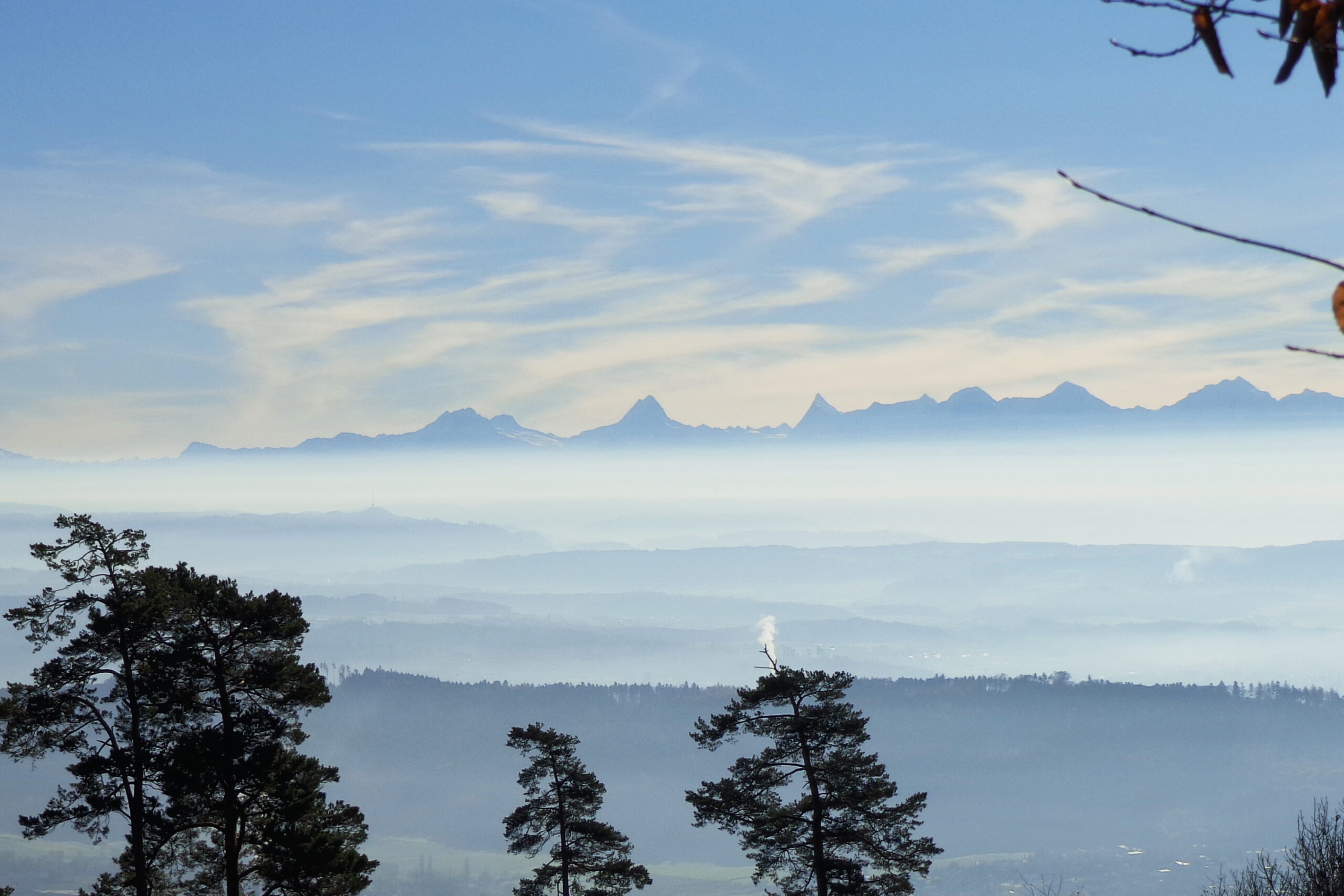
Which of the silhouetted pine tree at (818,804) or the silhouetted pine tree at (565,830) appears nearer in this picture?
the silhouetted pine tree at (818,804)

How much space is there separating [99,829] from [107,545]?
5.01 m

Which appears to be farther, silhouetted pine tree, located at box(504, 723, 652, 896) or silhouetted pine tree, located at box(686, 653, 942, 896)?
silhouetted pine tree, located at box(504, 723, 652, 896)

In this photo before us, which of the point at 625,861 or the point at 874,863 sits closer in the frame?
the point at 874,863

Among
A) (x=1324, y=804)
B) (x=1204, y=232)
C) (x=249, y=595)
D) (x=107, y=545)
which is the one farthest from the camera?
(x=249, y=595)

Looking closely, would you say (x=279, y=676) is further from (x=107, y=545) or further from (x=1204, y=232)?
(x=1204, y=232)

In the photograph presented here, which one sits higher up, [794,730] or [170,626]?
[170,626]

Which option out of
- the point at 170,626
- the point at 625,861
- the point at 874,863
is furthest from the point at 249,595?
the point at 874,863

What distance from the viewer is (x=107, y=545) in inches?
756

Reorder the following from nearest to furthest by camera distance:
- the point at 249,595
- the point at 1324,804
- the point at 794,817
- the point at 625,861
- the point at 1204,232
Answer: the point at 1204,232
the point at 1324,804
the point at 249,595
the point at 794,817
the point at 625,861

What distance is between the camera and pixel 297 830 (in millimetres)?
20250

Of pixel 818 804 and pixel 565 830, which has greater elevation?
pixel 818 804

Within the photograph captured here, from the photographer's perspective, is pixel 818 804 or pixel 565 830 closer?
pixel 818 804

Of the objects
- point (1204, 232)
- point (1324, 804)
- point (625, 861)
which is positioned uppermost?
point (1204, 232)

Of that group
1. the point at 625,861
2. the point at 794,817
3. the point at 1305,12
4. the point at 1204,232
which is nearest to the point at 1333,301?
the point at 1204,232
